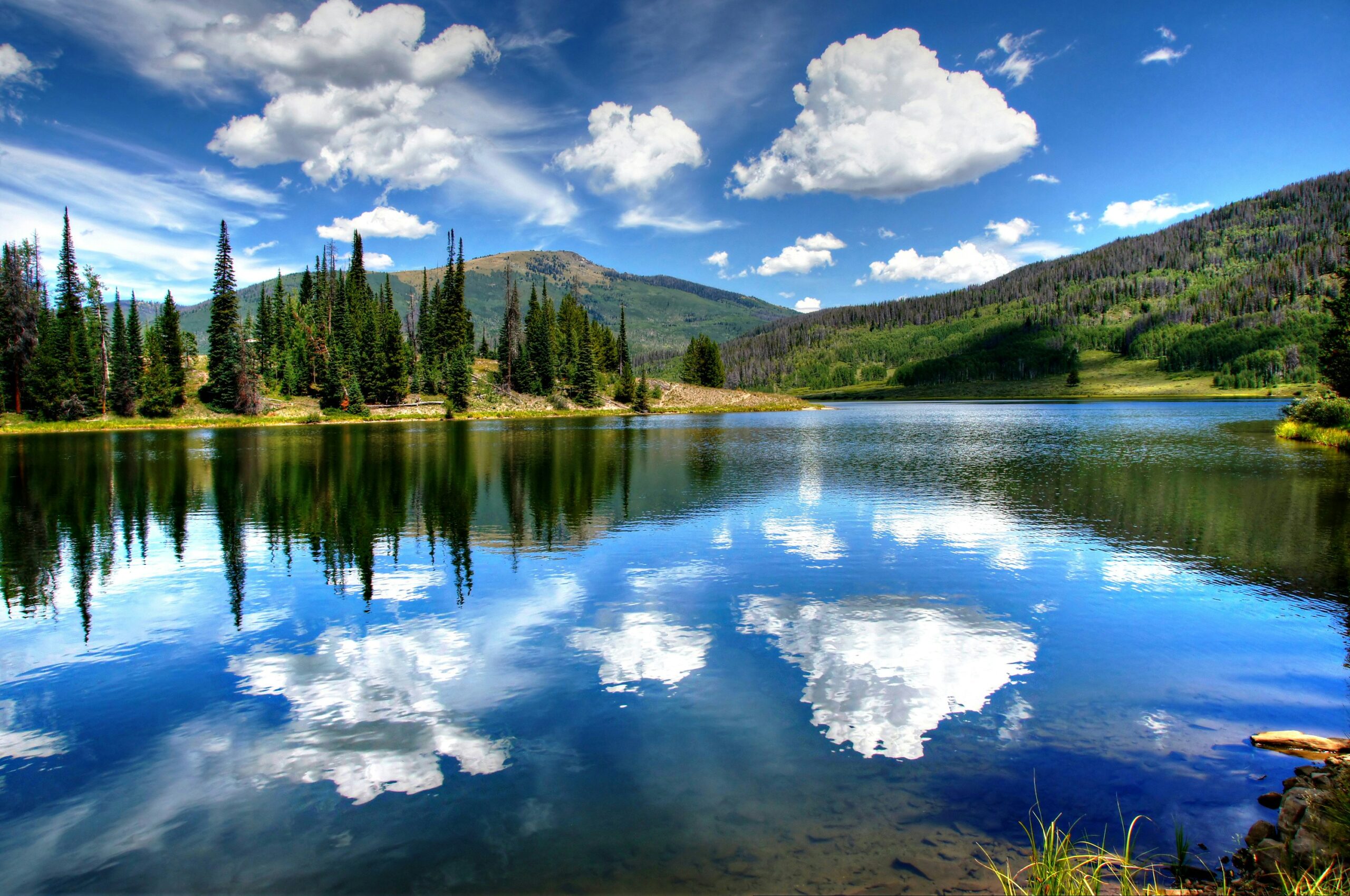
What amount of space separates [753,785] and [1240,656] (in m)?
11.4

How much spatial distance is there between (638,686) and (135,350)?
131 meters

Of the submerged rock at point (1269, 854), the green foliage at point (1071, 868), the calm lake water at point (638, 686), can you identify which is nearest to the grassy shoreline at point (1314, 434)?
the calm lake water at point (638, 686)

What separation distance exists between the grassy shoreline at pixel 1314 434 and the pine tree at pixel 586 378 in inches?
4202

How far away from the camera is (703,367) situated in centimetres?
18250

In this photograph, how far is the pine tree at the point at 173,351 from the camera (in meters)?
103

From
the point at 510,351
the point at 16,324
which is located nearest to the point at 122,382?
the point at 16,324

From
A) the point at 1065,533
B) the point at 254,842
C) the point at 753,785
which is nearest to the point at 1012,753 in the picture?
the point at 753,785

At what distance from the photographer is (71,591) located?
1795 cm

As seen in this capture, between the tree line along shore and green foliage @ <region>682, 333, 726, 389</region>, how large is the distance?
18595 millimetres

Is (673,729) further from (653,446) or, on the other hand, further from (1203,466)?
(653,446)

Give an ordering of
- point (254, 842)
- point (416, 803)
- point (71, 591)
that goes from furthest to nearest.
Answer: point (71, 591) < point (416, 803) < point (254, 842)

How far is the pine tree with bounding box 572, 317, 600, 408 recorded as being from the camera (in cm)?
13612

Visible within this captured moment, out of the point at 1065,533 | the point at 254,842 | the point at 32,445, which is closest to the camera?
the point at 254,842

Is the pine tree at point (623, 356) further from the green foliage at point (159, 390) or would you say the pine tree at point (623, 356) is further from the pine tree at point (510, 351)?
the green foliage at point (159, 390)
